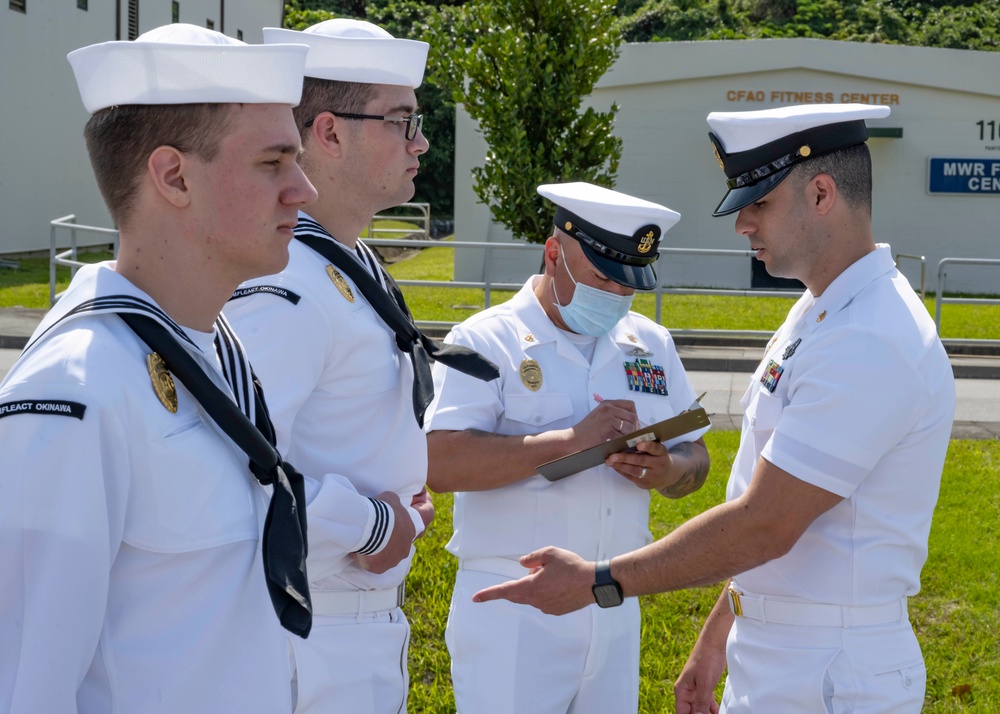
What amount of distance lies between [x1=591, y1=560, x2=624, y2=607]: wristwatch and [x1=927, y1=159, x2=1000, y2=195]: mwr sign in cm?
2031

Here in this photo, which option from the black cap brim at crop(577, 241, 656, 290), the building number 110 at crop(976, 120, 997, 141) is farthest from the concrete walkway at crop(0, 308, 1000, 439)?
the building number 110 at crop(976, 120, 997, 141)

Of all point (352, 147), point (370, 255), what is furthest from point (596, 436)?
point (352, 147)

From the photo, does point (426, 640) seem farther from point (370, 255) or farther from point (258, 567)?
point (258, 567)

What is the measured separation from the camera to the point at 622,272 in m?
3.57

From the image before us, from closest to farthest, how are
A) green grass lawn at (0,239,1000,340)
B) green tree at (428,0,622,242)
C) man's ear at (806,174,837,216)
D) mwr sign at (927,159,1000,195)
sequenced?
man's ear at (806,174,837,216) < green grass lawn at (0,239,1000,340) < green tree at (428,0,622,242) < mwr sign at (927,159,1000,195)

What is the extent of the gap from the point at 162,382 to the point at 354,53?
1435 millimetres

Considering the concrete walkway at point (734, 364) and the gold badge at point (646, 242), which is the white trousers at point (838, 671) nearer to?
the gold badge at point (646, 242)

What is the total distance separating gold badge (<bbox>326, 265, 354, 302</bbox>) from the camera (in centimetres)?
265

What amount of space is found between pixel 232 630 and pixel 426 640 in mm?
3349

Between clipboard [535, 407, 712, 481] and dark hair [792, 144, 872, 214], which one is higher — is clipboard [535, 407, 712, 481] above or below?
below

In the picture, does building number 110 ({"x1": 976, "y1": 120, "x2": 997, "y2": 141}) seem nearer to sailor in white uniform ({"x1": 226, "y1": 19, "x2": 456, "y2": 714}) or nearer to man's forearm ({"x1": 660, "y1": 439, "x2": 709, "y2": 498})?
man's forearm ({"x1": 660, "y1": 439, "x2": 709, "y2": 498})

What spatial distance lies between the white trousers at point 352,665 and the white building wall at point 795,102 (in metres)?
17.7

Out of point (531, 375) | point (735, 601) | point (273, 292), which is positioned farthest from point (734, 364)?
point (273, 292)

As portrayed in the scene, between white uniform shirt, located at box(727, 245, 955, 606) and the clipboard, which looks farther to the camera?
the clipboard
